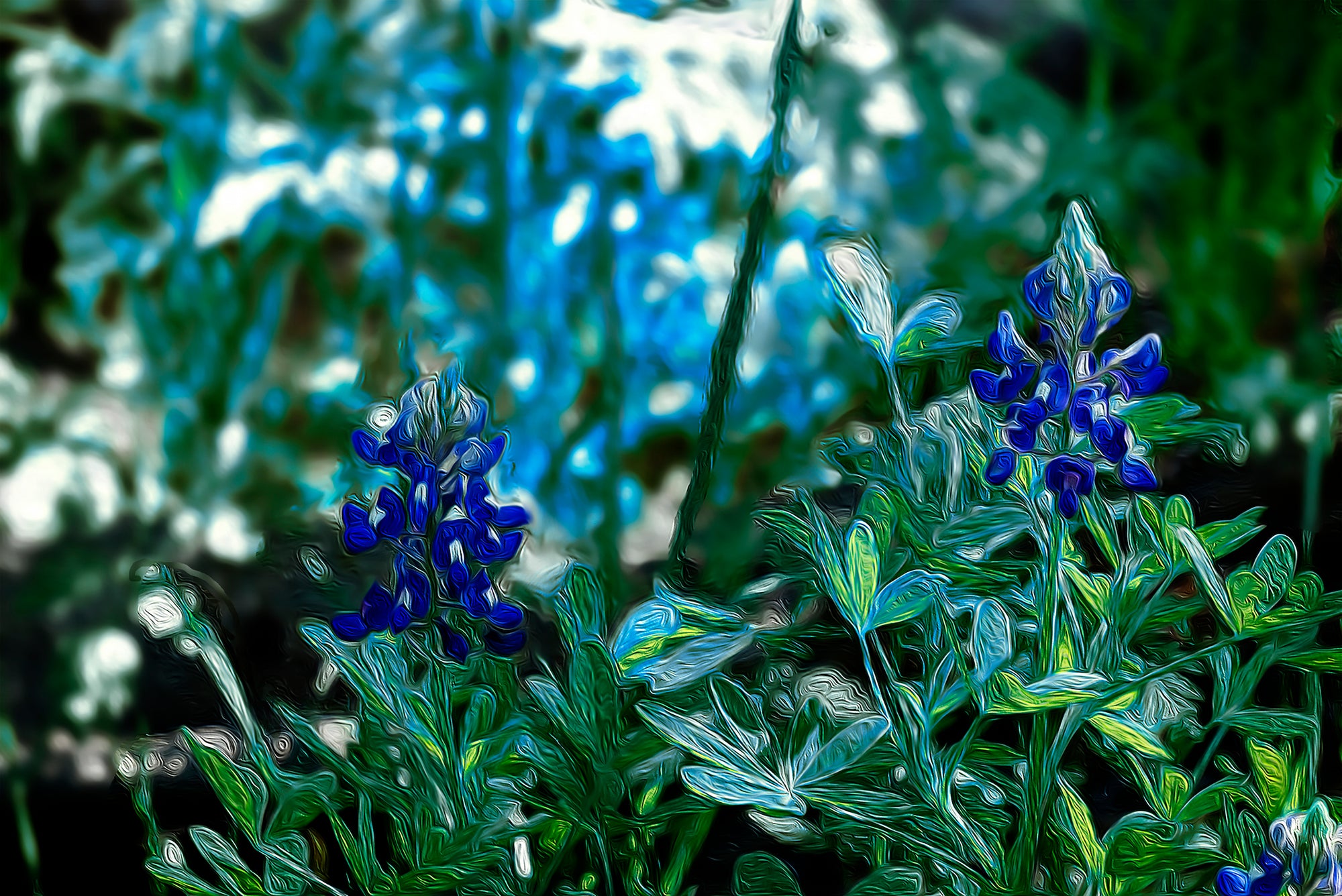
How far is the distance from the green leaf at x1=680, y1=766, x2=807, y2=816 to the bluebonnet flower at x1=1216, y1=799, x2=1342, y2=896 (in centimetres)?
42

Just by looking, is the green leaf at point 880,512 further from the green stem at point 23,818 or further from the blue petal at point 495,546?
the green stem at point 23,818

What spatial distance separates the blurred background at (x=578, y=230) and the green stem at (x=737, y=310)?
0.01 m

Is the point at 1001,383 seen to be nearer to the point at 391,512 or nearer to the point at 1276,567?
the point at 1276,567

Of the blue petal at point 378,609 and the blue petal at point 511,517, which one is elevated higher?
the blue petal at point 511,517

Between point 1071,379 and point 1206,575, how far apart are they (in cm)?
21

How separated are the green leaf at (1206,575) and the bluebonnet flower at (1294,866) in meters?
0.19

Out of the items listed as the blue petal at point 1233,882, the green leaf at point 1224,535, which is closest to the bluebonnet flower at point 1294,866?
the blue petal at point 1233,882

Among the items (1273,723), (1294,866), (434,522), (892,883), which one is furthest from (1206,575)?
(434,522)

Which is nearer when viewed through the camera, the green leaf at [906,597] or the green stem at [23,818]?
the green leaf at [906,597]

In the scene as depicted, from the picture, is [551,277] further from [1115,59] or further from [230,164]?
[1115,59]

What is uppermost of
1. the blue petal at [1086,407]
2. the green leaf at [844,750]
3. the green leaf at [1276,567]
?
the blue petal at [1086,407]

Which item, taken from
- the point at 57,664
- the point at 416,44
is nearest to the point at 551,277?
the point at 416,44

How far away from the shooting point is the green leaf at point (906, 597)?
0.86 metres

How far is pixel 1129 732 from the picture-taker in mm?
848
